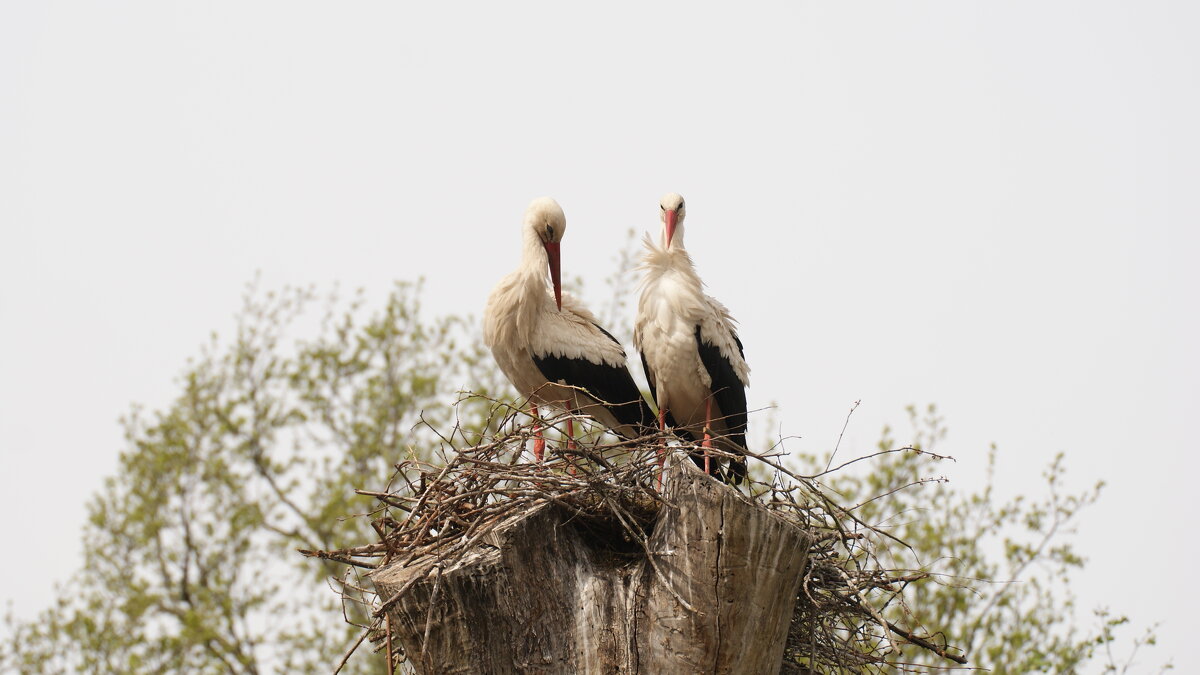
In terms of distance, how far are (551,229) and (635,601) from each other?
3.24 m

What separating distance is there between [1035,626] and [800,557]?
816 centimetres

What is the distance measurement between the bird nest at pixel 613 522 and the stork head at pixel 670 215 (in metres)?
2.22

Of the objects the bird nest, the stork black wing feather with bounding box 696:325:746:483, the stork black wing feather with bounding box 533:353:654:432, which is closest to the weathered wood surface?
the bird nest

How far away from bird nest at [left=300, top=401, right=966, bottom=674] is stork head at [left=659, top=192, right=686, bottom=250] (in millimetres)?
2222

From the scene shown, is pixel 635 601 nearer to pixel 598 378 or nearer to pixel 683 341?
pixel 683 341

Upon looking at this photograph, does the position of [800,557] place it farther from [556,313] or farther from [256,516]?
[256,516]

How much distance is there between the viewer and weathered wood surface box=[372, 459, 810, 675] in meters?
3.90

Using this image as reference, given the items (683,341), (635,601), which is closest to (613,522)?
(635,601)

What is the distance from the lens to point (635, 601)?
13.1 ft

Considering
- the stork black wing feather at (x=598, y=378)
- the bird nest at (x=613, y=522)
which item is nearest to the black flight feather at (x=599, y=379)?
the stork black wing feather at (x=598, y=378)

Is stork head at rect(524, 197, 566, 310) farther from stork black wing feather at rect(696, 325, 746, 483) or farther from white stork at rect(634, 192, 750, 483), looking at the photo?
stork black wing feather at rect(696, 325, 746, 483)

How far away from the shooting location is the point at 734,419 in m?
6.85

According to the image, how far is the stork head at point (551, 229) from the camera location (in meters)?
6.86

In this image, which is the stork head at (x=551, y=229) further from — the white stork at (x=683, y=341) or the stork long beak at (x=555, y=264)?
the white stork at (x=683, y=341)
